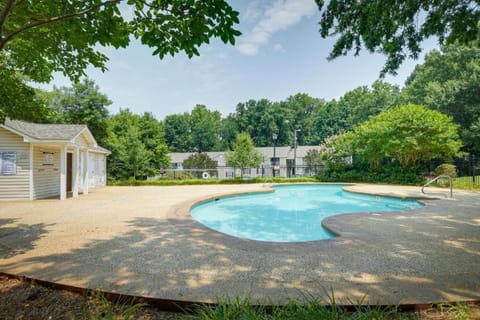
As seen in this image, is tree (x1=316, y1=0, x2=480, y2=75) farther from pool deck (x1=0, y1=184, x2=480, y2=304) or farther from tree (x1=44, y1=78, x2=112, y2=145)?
tree (x1=44, y1=78, x2=112, y2=145)

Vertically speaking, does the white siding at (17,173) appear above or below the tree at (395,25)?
below

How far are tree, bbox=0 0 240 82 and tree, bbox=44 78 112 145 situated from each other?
64.2 ft

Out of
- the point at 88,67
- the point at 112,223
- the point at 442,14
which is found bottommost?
the point at 112,223

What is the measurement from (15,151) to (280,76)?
642 inches

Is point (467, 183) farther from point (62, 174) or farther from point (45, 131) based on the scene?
point (45, 131)

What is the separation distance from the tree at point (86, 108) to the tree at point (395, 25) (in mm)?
21421

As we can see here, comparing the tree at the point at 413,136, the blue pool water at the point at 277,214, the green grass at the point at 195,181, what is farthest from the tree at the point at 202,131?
the blue pool water at the point at 277,214

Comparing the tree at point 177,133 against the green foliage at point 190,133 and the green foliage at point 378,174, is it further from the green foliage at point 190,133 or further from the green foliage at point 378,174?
the green foliage at point 378,174

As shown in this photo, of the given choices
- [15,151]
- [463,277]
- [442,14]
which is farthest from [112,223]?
[442,14]

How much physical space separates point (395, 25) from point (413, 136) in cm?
1240

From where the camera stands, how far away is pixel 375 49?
4914mm

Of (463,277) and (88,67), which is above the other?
(88,67)

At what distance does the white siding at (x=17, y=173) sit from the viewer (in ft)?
29.1

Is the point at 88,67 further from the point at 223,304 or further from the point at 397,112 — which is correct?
the point at 397,112
